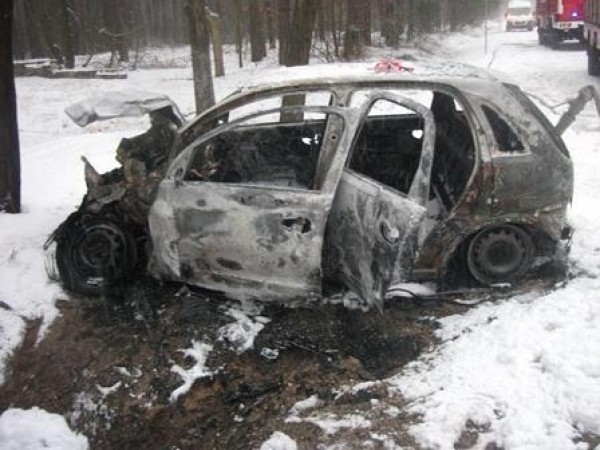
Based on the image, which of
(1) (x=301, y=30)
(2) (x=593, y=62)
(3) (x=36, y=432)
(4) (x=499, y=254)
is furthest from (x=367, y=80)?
(2) (x=593, y=62)

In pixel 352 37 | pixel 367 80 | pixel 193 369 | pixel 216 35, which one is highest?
pixel 216 35

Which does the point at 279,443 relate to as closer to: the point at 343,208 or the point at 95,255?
the point at 343,208

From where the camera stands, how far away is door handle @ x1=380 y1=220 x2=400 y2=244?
4.41 meters

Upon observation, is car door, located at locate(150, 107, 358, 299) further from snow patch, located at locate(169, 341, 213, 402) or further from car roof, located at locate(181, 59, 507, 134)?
snow patch, located at locate(169, 341, 213, 402)

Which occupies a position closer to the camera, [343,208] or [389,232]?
[389,232]

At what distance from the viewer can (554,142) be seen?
16.3ft

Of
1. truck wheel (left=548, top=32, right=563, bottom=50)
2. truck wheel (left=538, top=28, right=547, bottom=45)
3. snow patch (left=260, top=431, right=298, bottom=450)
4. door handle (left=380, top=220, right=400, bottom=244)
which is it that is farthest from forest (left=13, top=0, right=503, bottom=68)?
snow patch (left=260, top=431, right=298, bottom=450)

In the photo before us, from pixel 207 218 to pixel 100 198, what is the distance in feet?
3.68

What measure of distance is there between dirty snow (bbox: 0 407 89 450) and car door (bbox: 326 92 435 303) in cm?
217

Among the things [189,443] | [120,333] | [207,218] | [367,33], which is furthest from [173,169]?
[367,33]

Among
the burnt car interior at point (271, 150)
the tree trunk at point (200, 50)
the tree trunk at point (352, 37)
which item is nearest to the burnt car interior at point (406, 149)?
the burnt car interior at point (271, 150)

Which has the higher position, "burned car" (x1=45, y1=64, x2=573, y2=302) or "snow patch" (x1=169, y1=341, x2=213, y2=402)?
"burned car" (x1=45, y1=64, x2=573, y2=302)

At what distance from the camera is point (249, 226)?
4699mm

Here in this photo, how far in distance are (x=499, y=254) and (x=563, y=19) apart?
70.9 feet
